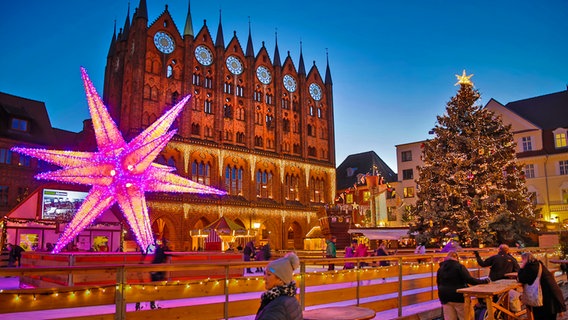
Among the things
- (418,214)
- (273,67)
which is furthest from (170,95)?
(418,214)

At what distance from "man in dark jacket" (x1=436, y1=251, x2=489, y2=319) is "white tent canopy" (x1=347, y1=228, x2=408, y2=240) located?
66.5 feet

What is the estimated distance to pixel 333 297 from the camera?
828 cm


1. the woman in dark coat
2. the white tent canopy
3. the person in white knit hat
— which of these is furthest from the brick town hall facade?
the person in white knit hat

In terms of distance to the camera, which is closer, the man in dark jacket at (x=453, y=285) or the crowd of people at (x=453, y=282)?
the crowd of people at (x=453, y=282)

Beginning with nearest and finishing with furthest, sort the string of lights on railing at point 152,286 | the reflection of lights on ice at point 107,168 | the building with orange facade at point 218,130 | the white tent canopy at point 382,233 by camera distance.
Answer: the string of lights on railing at point 152,286 → the reflection of lights on ice at point 107,168 → the white tent canopy at point 382,233 → the building with orange facade at point 218,130

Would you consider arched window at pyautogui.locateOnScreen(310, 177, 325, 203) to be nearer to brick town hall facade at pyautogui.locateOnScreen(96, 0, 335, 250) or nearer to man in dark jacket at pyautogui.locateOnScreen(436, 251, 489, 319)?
Answer: brick town hall facade at pyautogui.locateOnScreen(96, 0, 335, 250)

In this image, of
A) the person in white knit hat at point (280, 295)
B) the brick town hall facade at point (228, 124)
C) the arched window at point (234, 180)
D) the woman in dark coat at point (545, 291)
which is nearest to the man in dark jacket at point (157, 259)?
the person in white knit hat at point (280, 295)

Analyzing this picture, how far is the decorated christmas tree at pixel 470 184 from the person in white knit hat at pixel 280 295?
18972 mm

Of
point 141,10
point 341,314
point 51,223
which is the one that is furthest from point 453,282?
point 141,10

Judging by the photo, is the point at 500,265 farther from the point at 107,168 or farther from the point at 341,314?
the point at 107,168

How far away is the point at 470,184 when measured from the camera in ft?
71.2

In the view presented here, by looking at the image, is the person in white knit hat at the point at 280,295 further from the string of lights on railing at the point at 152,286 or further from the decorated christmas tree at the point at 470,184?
the decorated christmas tree at the point at 470,184

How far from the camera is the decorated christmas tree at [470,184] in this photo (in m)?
21.2

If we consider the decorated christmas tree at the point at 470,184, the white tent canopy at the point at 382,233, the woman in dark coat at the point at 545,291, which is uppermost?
the decorated christmas tree at the point at 470,184
